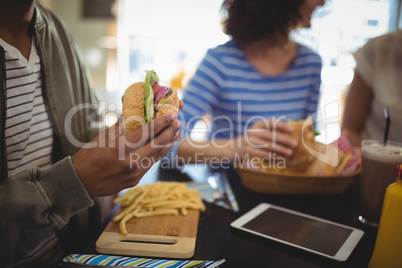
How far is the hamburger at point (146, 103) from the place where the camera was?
1.01 meters

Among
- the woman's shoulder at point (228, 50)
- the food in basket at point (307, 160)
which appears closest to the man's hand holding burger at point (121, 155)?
the food in basket at point (307, 160)

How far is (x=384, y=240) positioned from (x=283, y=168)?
2.20 feet

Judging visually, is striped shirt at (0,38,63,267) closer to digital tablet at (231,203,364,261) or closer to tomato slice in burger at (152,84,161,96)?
tomato slice in burger at (152,84,161,96)

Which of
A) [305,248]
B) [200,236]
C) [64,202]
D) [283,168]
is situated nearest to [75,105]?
[64,202]

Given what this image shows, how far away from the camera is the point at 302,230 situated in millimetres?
1094

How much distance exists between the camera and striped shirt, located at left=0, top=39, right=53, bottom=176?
1.12 m

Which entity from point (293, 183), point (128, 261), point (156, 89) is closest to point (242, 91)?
point (293, 183)

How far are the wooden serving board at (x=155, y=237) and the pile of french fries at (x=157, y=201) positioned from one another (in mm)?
23

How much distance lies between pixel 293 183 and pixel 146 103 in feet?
2.51

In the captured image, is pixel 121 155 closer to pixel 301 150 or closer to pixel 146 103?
pixel 146 103

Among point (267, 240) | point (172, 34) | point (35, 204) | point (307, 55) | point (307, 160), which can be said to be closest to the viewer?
point (35, 204)

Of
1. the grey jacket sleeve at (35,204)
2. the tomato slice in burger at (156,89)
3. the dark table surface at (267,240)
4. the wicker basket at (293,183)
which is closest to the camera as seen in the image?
the grey jacket sleeve at (35,204)

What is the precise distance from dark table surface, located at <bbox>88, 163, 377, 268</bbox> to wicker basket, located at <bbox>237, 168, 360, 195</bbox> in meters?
0.04

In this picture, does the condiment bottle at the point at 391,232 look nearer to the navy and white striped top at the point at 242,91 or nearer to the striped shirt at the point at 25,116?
the navy and white striped top at the point at 242,91
